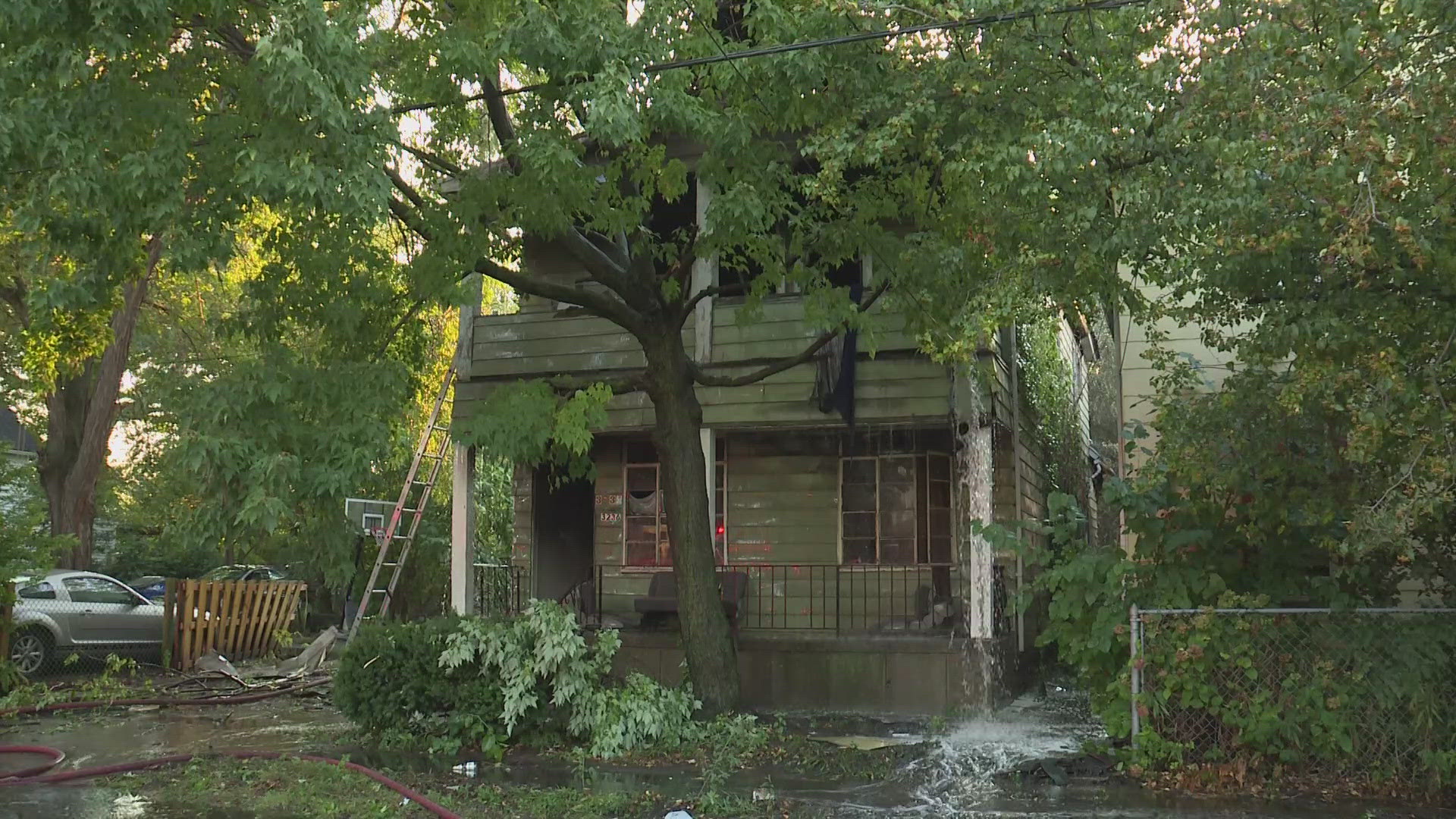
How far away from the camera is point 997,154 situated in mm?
8523

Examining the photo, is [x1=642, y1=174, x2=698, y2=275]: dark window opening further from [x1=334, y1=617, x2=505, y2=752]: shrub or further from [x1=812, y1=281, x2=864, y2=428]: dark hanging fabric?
[x1=334, y1=617, x2=505, y2=752]: shrub

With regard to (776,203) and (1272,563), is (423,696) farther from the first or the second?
(1272,563)

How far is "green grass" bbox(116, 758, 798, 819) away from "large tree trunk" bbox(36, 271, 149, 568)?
1413 cm

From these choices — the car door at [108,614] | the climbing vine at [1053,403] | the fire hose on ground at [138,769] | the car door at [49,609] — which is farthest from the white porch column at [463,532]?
the climbing vine at [1053,403]

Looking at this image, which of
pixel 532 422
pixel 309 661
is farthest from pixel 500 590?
pixel 532 422

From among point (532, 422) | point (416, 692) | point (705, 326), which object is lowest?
point (416, 692)

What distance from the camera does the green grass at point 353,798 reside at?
8039 mm

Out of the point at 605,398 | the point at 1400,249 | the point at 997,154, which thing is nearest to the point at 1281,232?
the point at 1400,249

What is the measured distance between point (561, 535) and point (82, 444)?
10.4 m

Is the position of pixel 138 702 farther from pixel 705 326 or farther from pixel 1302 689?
pixel 1302 689

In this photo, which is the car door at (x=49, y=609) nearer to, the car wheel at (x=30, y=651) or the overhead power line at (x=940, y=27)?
the car wheel at (x=30, y=651)

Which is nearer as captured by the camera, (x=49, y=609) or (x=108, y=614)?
(x=49, y=609)

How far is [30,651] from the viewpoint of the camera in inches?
629

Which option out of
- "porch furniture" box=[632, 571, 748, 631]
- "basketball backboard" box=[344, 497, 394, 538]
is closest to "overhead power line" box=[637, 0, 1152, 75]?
"porch furniture" box=[632, 571, 748, 631]
